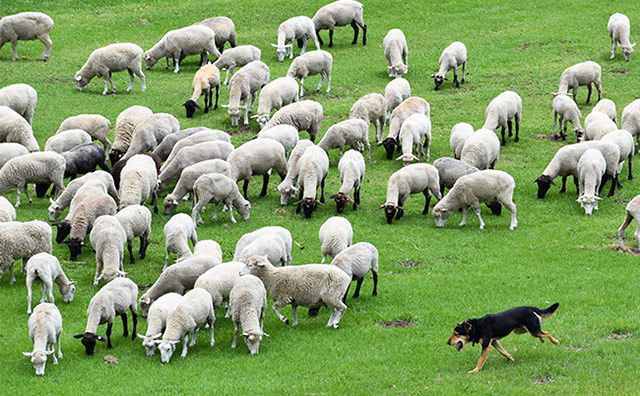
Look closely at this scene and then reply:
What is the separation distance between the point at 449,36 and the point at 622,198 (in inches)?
717

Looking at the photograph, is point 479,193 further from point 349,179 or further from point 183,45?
point 183,45

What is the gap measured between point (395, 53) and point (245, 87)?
7815 millimetres

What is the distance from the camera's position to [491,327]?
46.4ft

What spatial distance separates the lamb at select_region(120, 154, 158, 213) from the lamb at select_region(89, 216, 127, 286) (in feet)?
9.02

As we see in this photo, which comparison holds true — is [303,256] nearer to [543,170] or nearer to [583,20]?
A: [543,170]

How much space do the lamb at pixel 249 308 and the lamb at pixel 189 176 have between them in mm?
7368

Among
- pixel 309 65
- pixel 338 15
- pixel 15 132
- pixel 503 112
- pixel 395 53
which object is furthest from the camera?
pixel 338 15

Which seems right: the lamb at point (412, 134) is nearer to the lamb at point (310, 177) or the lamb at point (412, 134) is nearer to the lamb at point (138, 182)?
the lamb at point (310, 177)

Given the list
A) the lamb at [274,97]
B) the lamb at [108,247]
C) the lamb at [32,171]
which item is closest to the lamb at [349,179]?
the lamb at [274,97]

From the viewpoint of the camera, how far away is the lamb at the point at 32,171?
23484 mm

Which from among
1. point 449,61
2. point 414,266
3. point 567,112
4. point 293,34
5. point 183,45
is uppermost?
point 293,34

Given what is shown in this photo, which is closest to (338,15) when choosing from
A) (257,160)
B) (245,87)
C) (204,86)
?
(204,86)

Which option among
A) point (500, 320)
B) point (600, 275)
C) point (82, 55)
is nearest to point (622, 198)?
point (600, 275)

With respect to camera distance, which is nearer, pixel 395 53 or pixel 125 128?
pixel 125 128
